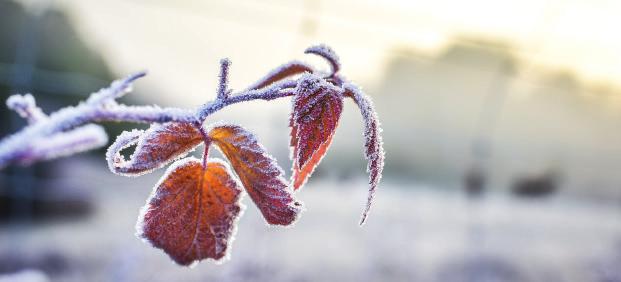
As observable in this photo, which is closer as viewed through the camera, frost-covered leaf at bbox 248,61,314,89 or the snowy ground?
frost-covered leaf at bbox 248,61,314,89

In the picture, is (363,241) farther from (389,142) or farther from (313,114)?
(313,114)

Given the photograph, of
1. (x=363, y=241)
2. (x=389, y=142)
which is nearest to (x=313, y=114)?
(x=363, y=241)

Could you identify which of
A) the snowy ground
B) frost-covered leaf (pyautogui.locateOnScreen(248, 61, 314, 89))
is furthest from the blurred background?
frost-covered leaf (pyautogui.locateOnScreen(248, 61, 314, 89))

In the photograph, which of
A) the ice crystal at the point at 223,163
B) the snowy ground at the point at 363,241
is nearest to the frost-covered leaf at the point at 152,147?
the ice crystal at the point at 223,163

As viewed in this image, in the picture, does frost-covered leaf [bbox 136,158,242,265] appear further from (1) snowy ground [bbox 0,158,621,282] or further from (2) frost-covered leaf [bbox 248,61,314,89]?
(1) snowy ground [bbox 0,158,621,282]

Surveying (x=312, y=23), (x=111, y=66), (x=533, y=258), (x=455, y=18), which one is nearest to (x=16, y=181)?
(x=111, y=66)

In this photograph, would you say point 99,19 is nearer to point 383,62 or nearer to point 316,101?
point 383,62

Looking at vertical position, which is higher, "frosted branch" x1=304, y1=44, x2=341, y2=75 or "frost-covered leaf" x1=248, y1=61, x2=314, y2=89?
"frosted branch" x1=304, y1=44, x2=341, y2=75

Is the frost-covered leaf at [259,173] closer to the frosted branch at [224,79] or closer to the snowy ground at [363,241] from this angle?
the frosted branch at [224,79]
